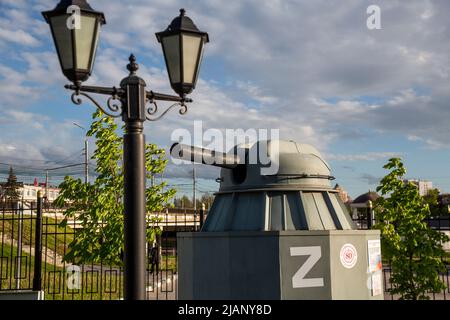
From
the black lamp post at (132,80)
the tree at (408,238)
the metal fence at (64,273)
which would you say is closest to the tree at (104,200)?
the metal fence at (64,273)

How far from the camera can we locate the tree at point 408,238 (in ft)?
36.1

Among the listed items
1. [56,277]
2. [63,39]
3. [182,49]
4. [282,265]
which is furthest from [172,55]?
[56,277]

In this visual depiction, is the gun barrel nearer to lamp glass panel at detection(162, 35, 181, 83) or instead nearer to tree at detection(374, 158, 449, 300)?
lamp glass panel at detection(162, 35, 181, 83)

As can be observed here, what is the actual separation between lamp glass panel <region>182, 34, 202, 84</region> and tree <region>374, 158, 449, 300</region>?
8.57 m

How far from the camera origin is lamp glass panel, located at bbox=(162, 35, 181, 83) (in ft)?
14.0

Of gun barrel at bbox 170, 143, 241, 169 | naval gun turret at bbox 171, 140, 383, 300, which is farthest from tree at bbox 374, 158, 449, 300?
gun barrel at bbox 170, 143, 241, 169

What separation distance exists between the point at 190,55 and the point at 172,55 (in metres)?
0.17

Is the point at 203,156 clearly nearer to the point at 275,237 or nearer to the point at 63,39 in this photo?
the point at 275,237

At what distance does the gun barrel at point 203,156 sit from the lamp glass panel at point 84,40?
1769 millimetres

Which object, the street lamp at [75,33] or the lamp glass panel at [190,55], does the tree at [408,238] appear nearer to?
the lamp glass panel at [190,55]
